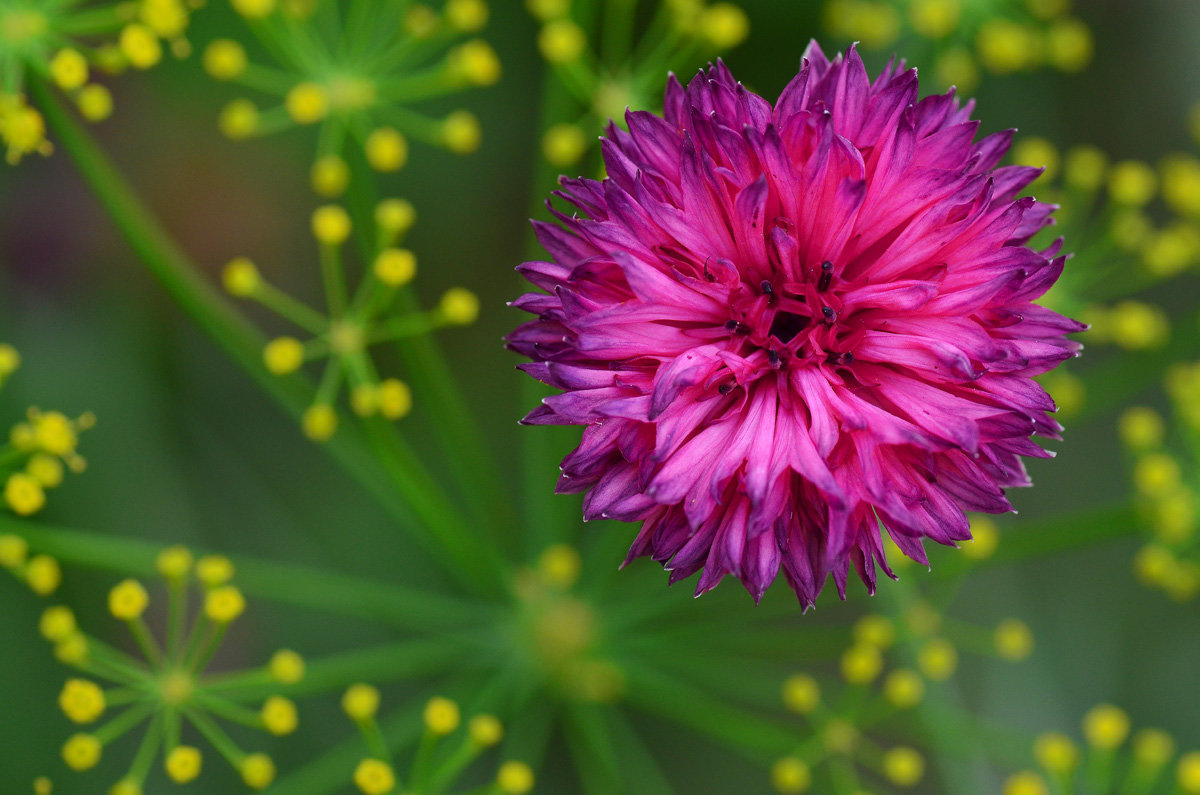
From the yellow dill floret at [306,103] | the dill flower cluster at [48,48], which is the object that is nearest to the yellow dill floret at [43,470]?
the dill flower cluster at [48,48]

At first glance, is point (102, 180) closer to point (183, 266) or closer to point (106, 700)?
point (183, 266)

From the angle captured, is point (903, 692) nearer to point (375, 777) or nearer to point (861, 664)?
point (861, 664)

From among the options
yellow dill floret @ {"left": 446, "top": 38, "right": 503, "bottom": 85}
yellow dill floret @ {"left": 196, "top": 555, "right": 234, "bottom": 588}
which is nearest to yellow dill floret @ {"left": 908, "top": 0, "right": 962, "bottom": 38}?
yellow dill floret @ {"left": 446, "top": 38, "right": 503, "bottom": 85}

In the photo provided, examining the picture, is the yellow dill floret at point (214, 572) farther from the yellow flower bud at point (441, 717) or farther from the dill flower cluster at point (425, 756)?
the yellow flower bud at point (441, 717)

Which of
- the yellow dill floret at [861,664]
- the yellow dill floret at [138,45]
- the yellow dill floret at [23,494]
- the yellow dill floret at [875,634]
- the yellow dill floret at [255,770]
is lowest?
the yellow dill floret at [861,664]

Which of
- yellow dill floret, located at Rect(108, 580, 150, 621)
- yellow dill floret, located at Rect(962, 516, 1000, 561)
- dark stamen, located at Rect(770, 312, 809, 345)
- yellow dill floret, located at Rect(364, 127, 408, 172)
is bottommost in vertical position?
yellow dill floret, located at Rect(962, 516, 1000, 561)

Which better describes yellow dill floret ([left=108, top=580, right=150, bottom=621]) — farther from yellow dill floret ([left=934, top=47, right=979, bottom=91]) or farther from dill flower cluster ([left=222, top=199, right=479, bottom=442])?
yellow dill floret ([left=934, top=47, right=979, bottom=91])
